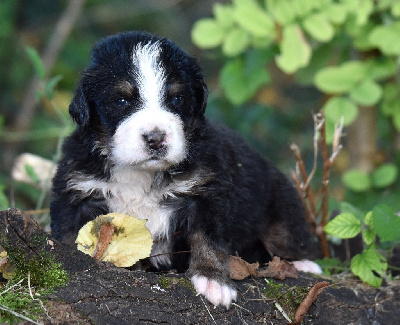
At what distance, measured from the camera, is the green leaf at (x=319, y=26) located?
553cm

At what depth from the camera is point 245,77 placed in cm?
641

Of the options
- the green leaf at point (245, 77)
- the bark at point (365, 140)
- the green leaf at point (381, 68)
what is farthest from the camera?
A: the bark at point (365, 140)

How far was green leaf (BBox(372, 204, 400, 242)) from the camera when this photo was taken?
13.2 ft

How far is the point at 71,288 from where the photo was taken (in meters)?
3.29

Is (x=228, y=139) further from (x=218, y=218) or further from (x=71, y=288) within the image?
(x=71, y=288)

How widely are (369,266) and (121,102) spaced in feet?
6.31

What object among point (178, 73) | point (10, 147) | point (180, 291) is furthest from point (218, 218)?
point (10, 147)

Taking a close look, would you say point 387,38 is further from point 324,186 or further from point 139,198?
point 139,198

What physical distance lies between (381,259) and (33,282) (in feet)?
7.73

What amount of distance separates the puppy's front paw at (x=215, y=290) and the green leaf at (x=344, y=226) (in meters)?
0.88

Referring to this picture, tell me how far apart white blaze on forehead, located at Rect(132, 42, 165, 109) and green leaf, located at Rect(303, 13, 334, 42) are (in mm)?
1938

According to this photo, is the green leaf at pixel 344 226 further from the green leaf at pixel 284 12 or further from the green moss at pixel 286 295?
the green leaf at pixel 284 12

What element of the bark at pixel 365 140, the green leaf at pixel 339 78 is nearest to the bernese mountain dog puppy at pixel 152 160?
the green leaf at pixel 339 78

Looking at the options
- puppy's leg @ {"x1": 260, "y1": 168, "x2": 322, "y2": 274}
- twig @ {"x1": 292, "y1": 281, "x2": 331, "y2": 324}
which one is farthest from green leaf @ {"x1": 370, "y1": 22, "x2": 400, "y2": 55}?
twig @ {"x1": 292, "y1": 281, "x2": 331, "y2": 324}
